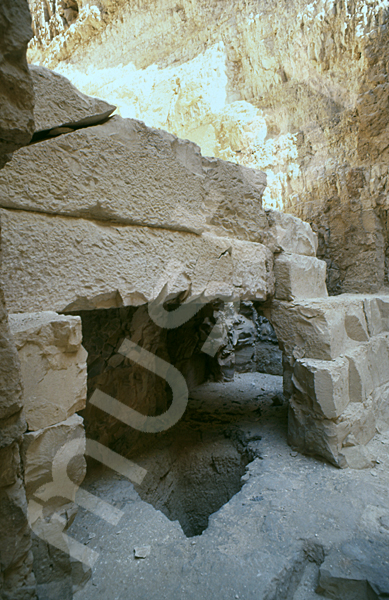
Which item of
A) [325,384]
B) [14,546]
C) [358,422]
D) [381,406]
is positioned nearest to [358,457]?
[358,422]

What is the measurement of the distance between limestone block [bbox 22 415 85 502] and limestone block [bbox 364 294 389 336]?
2521 mm

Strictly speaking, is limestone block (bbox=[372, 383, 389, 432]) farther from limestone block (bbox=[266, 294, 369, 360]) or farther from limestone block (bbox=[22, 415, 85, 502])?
limestone block (bbox=[22, 415, 85, 502])

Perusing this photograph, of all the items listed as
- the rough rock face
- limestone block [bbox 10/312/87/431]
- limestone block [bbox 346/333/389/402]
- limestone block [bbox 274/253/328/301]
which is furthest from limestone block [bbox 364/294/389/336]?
limestone block [bbox 10/312/87/431]

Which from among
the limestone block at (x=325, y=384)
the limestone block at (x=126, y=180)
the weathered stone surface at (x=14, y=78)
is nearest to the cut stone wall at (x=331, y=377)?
the limestone block at (x=325, y=384)

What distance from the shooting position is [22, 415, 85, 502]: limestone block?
44.6 inches

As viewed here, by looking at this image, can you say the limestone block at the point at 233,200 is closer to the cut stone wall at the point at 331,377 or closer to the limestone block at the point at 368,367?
the cut stone wall at the point at 331,377

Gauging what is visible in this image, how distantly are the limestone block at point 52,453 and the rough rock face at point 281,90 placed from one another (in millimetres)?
3821

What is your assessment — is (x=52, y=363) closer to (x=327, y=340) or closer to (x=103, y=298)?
(x=103, y=298)

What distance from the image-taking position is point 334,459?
2.23 meters

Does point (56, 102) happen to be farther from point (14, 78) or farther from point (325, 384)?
point (325, 384)

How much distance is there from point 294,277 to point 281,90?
4.40 meters

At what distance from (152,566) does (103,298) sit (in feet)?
4.28

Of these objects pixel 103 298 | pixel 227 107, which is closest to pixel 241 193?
pixel 103 298

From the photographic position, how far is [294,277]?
2.65m
